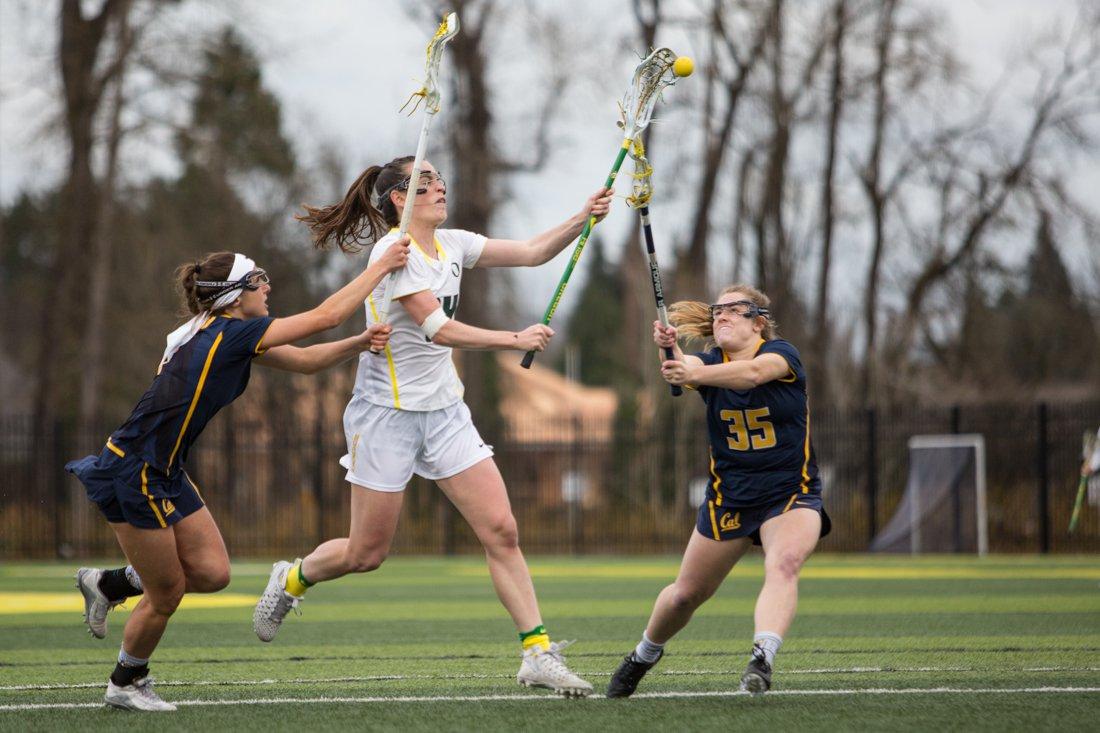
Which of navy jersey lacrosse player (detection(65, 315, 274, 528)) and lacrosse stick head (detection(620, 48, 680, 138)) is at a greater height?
lacrosse stick head (detection(620, 48, 680, 138))

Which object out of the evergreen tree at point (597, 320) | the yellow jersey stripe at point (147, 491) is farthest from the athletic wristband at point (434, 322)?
the evergreen tree at point (597, 320)

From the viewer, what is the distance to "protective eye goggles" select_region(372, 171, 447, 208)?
7211 mm

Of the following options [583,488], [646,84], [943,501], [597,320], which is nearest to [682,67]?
[646,84]

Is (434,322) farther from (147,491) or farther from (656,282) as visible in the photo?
(147,491)

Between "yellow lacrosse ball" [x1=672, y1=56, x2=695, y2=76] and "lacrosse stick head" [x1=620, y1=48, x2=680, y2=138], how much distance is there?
1.3 inches

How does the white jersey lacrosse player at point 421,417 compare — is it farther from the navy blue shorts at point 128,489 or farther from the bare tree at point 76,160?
the bare tree at point 76,160

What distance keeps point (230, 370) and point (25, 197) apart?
39.0m

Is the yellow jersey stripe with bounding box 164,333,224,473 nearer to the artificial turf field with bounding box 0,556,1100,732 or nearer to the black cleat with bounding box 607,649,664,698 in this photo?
the artificial turf field with bounding box 0,556,1100,732

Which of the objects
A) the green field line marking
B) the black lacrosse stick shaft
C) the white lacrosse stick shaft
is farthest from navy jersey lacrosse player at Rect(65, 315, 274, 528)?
the green field line marking

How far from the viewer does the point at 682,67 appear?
713cm

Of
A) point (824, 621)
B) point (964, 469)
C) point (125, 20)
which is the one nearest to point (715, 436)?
point (824, 621)

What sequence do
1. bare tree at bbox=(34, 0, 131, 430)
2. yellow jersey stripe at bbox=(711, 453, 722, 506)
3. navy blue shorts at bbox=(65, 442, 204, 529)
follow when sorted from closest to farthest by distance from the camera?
navy blue shorts at bbox=(65, 442, 204, 529) < yellow jersey stripe at bbox=(711, 453, 722, 506) < bare tree at bbox=(34, 0, 131, 430)

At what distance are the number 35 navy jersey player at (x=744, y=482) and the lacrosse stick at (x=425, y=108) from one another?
1.29m

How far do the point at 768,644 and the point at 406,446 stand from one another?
6.63 ft
